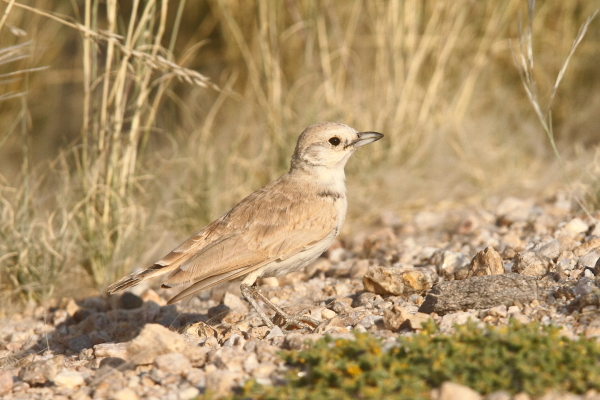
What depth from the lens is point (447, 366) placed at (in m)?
2.91

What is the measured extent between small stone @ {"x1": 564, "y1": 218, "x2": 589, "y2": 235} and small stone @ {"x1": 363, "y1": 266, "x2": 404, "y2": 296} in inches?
57.8

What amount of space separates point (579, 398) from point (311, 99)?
4.97 meters

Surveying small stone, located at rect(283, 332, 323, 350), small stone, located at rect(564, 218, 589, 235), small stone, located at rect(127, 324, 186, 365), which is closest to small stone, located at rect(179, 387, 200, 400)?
small stone, located at rect(127, 324, 186, 365)

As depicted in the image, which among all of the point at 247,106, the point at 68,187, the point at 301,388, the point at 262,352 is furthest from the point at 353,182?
the point at 301,388

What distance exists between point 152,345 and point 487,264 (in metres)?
2.21

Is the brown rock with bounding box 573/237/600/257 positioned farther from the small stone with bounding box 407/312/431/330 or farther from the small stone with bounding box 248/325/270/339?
the small stone with bounding box 248/325/270/339

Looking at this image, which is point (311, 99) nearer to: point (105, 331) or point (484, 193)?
point (484, 193)

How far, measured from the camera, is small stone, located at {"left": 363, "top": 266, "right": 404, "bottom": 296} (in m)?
4.52

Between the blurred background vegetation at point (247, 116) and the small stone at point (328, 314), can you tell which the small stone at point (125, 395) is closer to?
the small stone at point (328, 314)

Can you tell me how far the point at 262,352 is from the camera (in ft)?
11.4

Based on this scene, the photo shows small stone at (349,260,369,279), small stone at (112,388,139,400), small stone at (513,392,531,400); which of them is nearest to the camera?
small stone at (513,392,531,400)

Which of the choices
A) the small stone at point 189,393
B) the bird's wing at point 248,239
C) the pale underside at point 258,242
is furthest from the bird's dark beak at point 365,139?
the small stone at point 189,393

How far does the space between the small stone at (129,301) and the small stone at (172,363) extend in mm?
2048

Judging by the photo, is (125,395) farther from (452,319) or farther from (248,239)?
(452,319)
